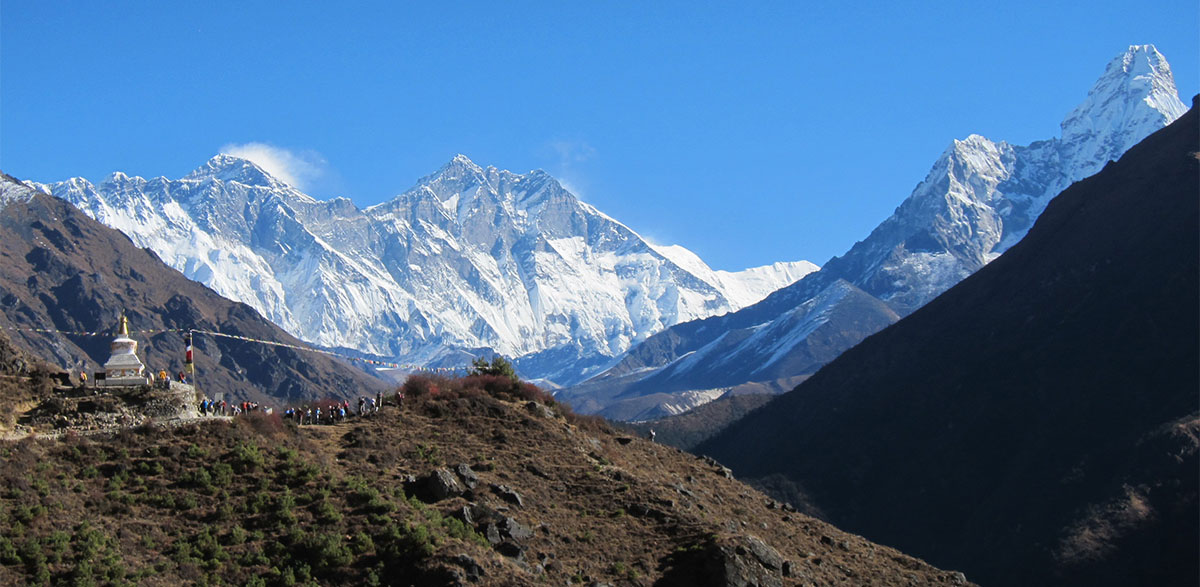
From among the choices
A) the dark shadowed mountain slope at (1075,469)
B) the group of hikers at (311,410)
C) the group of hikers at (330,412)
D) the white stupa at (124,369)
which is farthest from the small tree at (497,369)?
the dark shadowed mountain slope at (1075,469)

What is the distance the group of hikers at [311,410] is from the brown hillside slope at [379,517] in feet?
8.80

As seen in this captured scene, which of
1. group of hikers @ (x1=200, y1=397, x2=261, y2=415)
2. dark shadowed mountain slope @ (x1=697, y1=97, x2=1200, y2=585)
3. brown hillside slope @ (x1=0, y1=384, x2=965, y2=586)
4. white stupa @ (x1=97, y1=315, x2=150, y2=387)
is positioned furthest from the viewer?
dark shadowed mountain slope @ (x1=697, y1=97, x2=1200, y2=585)

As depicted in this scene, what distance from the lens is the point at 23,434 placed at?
181 ft

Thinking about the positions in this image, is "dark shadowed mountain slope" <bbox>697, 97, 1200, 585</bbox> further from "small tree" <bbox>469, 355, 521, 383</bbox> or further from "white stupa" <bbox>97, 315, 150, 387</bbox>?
"white stupa" <bbox>97, 315, 150, 387</bbox>

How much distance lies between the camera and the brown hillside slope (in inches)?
1914

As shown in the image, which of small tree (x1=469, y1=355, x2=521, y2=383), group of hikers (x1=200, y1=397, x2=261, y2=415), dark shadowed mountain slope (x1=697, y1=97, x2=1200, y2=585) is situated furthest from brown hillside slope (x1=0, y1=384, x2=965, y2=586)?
dark shadowed mountain slope (x1=697, y1=97, x2=1200, y2=585)

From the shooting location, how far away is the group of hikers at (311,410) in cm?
6550

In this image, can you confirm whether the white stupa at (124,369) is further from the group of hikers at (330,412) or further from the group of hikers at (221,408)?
the group of hikers at (330,412)

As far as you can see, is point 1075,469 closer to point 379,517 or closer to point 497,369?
point 497,369

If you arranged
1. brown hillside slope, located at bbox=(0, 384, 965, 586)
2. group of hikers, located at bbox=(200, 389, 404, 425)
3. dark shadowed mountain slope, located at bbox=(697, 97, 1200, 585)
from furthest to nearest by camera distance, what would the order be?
dark shadowed mountain slope, located at bbox=(697, 97, 1200, 585), group of hikers, located at bbox=(200, 389, 404, 425), brown hillside slope, located at bbox=(0, 384, 965, 586)

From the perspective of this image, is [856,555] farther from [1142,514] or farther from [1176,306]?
[1176,306]

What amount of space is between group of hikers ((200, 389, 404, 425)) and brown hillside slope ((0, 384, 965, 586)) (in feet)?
8.80

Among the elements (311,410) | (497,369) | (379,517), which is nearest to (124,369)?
(311,410)

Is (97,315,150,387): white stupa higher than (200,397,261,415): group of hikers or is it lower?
higher
